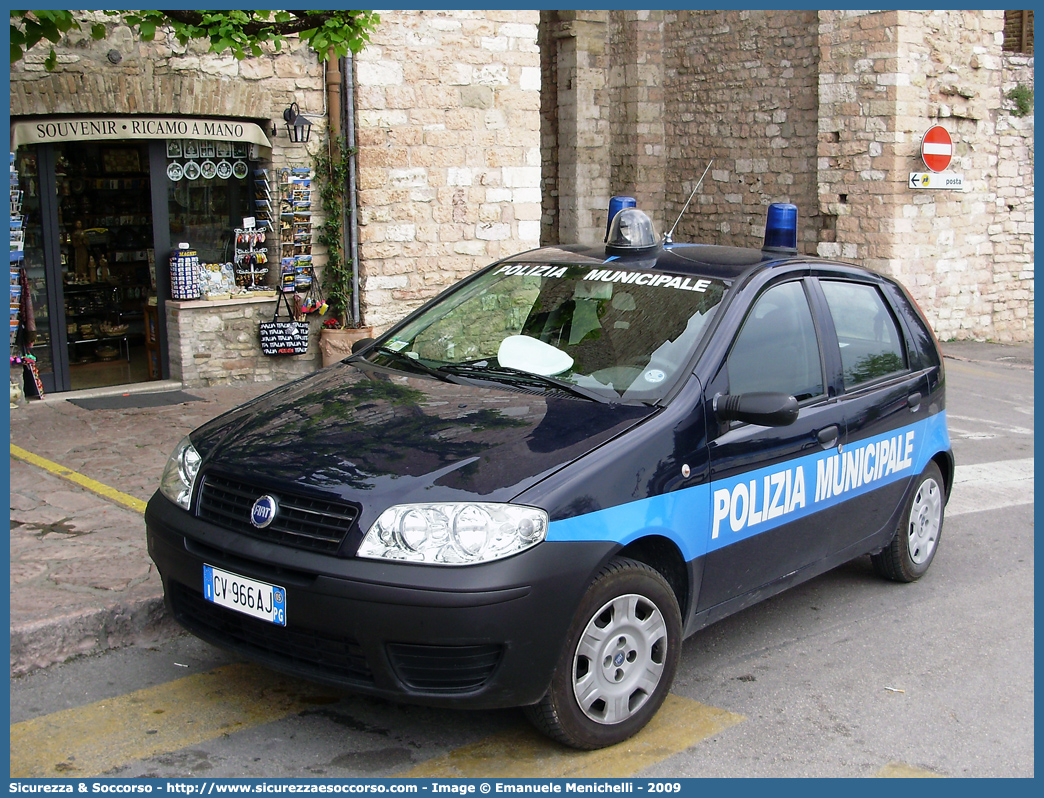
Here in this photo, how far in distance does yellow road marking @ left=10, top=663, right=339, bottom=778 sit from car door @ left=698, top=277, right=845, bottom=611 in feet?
5.42

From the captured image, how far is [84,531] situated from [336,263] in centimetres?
516

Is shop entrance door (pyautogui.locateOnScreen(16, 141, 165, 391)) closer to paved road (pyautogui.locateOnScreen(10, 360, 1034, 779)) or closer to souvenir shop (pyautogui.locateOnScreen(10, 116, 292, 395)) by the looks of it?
souvenir shop (pyautogui.locateOnScreen(10, 116, 292, 395))

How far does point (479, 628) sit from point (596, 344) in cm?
157

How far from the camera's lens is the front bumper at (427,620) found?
3.30 meters

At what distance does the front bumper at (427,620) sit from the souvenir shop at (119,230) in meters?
6.32

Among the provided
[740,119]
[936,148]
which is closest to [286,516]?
[936,148]

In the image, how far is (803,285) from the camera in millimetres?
4871

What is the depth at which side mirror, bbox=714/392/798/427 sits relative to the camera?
13.1 ft

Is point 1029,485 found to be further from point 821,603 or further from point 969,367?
point 969,367

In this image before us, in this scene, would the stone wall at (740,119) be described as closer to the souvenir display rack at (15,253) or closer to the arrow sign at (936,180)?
the arrow sign at (936,180)

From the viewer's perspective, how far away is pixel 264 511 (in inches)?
141

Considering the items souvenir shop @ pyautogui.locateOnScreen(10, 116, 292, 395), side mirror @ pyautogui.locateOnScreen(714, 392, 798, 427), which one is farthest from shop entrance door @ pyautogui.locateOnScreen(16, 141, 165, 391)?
side mirror @ pyautogui.locateOnScreen(714, 392, 798, 427)

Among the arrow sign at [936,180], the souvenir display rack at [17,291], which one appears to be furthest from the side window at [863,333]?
the arrow sign at [936,180]

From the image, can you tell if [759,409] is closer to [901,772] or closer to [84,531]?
[901,772]
